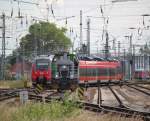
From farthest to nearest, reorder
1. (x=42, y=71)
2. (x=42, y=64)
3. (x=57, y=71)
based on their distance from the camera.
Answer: (x=42, y=64)
(x=42, y=71)
(x=57, y=71)

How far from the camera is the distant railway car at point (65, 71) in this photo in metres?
40.6

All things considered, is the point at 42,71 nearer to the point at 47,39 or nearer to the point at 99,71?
the point at 99,71

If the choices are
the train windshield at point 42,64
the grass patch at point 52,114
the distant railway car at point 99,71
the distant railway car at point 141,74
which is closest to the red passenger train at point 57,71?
the train windshield at point 42,64

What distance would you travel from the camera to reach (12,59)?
387ft

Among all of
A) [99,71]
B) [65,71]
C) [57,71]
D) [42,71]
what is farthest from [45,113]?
[99,71]

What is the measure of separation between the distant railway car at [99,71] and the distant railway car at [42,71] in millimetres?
5008

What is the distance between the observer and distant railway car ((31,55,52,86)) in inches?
1645

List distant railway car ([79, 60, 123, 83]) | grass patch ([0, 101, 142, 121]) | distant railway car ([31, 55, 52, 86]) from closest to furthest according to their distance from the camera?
grass patch ([0, 101, 142, 121]), distant railway car ([31, 55, 52, 86]), distant railway car ([79, 60, 123, 83])

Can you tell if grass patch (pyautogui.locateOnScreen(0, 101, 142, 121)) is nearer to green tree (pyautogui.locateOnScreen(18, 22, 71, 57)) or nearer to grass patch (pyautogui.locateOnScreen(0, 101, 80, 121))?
grass patch (pyautogui.locateOnScreen(0, 101, 80, 121))

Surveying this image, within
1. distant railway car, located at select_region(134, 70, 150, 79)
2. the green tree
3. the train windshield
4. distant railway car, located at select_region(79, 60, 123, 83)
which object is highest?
the green tree

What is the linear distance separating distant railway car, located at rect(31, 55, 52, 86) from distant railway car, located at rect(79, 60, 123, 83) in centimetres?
501

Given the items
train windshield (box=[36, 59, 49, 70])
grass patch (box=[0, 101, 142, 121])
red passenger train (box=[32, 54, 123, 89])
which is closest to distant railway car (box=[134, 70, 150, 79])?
red passenger train (box=[32, 54, 123, 89])

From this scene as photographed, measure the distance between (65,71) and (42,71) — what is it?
2.60 metres

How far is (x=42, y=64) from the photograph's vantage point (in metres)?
42.6
